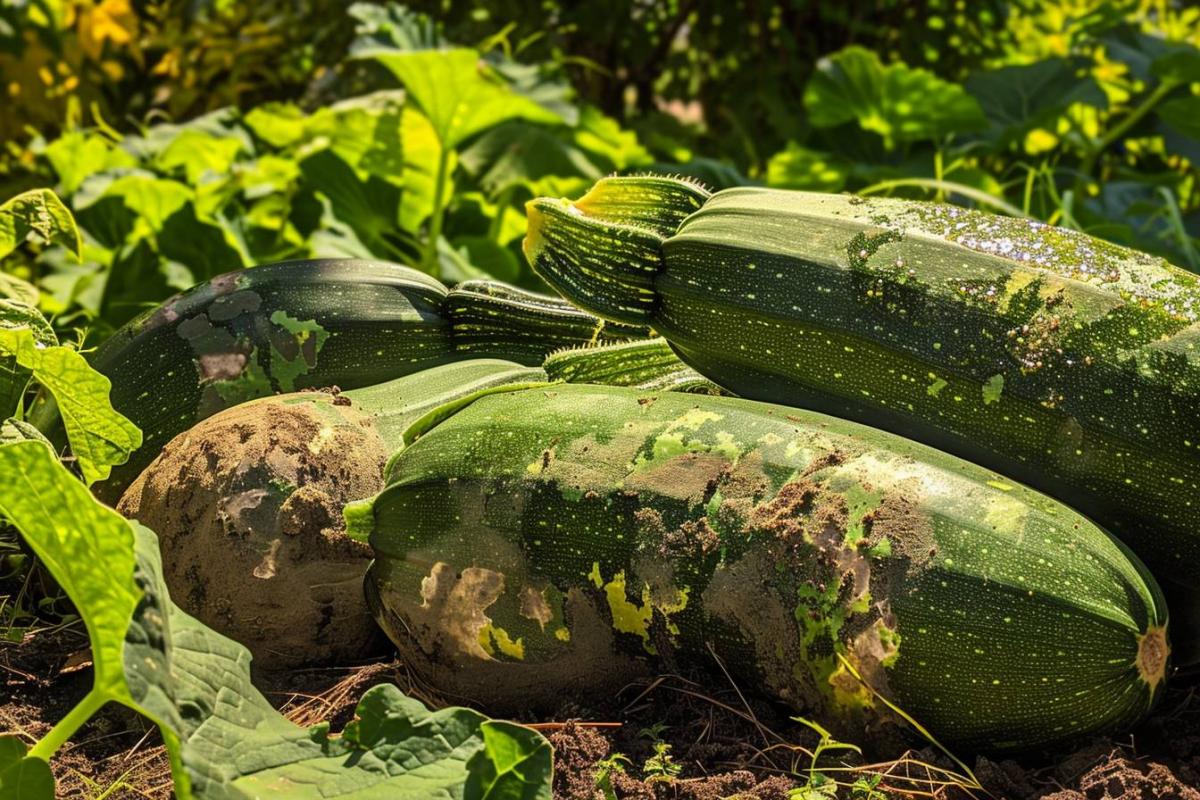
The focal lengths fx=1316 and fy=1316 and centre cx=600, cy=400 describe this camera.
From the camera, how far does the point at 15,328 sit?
7.92 feet

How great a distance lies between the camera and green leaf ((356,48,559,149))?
3.97 metres

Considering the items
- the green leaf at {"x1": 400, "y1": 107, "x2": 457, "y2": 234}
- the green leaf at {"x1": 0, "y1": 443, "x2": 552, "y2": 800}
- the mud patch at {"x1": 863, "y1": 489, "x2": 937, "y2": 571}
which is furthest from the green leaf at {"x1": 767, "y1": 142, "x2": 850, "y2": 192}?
the green leaf at {"x1": 0, "y1": 443, "x2": 552, "y2": 800}

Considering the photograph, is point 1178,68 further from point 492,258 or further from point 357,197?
point 357,197

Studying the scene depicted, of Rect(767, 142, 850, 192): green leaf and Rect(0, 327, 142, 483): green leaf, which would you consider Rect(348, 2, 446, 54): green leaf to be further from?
Rect(0, 327, 142, 483): green leaf

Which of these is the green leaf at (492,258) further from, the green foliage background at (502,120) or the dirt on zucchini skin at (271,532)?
the dirt on zucchini skin at (271,532)

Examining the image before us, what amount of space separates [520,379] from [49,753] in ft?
4.25

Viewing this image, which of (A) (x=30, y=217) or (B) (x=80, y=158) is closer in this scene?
(A) (x=30, y=217)

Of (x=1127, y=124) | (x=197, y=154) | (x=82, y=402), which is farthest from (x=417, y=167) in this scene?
(x=1127, y=124)

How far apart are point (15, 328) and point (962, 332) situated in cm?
169

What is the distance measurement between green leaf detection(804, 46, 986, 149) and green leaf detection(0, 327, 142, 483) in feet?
11.4

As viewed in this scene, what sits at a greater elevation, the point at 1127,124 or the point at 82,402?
the point at 82,402

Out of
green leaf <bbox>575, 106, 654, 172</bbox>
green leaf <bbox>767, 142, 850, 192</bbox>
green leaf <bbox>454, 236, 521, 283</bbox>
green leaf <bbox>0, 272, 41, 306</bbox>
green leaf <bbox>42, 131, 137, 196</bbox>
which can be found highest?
green leaf <bbox>0, 272, 41, 306</bbox>

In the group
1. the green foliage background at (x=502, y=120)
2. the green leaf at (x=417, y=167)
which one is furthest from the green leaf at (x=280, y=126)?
the green leaf at (x=417, y=167)

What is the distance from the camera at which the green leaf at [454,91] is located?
13.0 ft
